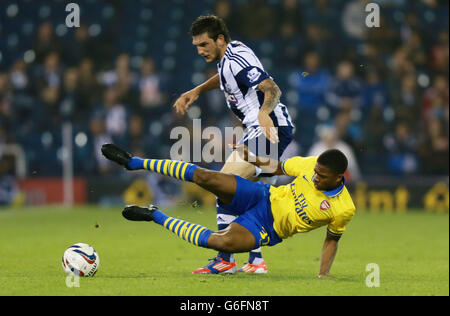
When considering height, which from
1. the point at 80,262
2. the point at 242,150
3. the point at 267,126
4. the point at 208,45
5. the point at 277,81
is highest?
the point at 277,81

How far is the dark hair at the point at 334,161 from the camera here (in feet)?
20.0

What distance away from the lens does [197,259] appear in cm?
817

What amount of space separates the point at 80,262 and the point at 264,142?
187 centimetres

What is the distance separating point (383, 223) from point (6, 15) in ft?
30.4

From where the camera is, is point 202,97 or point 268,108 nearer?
point 268,108

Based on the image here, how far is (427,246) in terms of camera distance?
9664 millimetres

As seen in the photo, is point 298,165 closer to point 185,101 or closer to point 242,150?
point 242,150

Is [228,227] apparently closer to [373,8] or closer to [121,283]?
[121,283]

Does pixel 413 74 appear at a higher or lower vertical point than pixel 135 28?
lower

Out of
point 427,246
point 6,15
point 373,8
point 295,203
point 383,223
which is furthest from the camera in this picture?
point 6,15

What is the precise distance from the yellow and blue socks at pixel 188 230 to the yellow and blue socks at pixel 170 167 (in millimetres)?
355

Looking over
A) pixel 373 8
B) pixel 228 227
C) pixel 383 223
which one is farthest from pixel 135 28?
pixel 228 227

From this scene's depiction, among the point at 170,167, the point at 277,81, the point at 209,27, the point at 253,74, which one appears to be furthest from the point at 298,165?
the point at 277,81

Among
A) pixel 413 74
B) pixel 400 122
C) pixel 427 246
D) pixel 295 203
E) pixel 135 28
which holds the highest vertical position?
pixel 135 28
